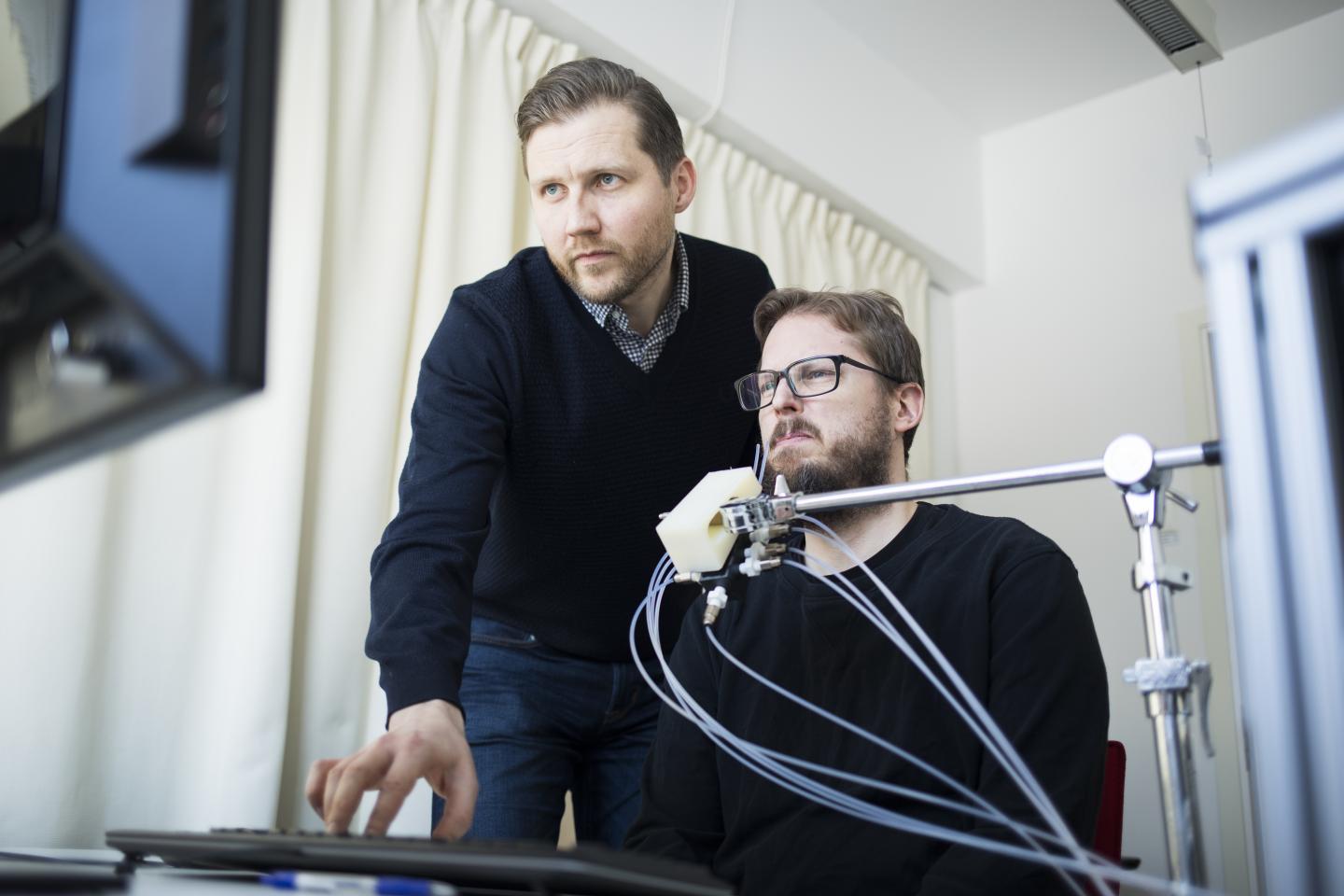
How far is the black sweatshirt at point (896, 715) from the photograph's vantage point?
4.19ft

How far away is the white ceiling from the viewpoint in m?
3.41

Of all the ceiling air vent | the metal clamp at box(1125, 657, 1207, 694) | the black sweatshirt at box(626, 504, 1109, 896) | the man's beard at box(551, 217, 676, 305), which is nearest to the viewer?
the metal clamp at box(1125, 657, 1207, 694)

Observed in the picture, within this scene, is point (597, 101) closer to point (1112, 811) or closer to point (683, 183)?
point (683, 183)

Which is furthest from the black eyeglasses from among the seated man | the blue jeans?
the blue jeans

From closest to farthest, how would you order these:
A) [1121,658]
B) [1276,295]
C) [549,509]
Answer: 1. [1276,295]
2. [549,509]
3. [1121,658]

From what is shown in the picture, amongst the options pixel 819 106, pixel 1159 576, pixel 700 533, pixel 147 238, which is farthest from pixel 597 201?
pixel 819 106

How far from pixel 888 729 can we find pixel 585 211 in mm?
848

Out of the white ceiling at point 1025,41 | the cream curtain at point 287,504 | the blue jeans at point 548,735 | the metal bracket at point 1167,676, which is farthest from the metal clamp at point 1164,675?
the white ceiling at point 1025,41

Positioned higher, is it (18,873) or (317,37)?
(317,37)

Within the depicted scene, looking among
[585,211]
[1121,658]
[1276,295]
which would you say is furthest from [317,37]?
[1121,658]

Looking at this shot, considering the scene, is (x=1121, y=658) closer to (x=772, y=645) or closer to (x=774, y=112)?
(x=774, y=112)

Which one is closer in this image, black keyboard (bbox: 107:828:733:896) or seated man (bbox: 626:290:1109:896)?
black keyboard (bbox: 107:828:733:896)

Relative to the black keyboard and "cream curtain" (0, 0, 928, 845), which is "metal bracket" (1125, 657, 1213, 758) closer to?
the black keyboard

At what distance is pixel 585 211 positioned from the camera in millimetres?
1693
